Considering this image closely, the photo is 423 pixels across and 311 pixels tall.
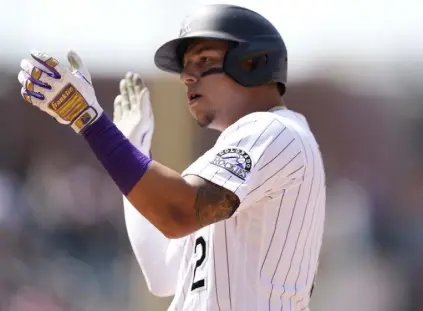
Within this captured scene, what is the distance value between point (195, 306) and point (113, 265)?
7.95 m

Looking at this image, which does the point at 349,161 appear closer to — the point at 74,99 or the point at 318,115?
the point at 318,115

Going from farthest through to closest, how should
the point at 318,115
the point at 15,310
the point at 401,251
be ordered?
the point at 318,115
the point at 401,251
the point at 15,310

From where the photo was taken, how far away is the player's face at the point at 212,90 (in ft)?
13.2

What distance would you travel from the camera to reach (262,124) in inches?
148

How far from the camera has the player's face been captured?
4.04 meters

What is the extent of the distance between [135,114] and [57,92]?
46.9 inches

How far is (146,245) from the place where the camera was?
14.9ft

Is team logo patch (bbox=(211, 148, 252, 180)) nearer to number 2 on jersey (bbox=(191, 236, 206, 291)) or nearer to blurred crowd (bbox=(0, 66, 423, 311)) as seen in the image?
number 2 on jersey (bbox=(191, 236, 206, 291))

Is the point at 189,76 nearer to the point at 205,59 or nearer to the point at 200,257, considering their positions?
the point at 205,59

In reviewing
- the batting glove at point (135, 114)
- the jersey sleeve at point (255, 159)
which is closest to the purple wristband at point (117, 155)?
the jersey sleeve at point (255, 159)

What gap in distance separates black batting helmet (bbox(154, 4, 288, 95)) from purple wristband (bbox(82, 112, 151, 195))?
1.85ft

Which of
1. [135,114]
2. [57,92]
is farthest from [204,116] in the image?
[135,114]

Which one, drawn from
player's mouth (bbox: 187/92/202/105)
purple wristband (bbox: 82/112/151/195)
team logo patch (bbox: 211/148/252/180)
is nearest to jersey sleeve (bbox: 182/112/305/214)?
team logo patch (bbox: 211/148/252/180)

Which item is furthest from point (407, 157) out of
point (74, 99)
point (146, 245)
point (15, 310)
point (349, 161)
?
point (74, 99)
